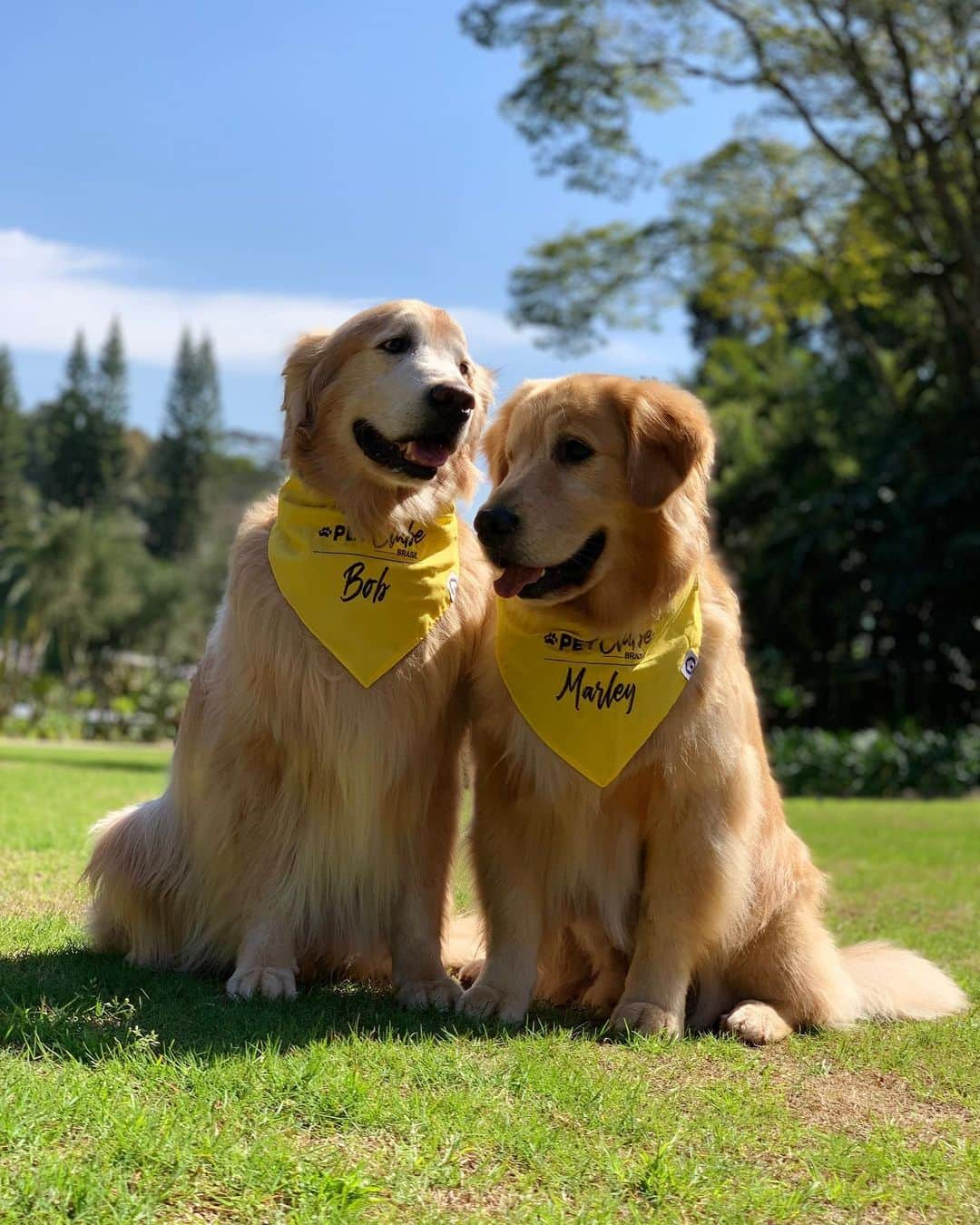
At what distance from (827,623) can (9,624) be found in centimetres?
1509

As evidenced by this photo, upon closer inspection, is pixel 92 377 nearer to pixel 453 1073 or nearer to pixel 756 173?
pixel 756 173

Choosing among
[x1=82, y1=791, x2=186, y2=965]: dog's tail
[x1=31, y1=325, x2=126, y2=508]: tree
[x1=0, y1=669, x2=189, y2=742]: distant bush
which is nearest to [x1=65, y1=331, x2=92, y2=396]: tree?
[x1=31, y1=325, x2=126, y2=508]: tree

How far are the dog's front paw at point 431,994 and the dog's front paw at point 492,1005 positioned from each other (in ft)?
0.22

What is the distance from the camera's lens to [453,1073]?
2980 millimetres

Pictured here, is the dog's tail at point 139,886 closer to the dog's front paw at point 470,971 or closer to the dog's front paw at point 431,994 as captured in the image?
the dog's front paw at point 431,994

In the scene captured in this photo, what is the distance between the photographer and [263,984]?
12.1ft

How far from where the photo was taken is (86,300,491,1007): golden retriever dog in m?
3.79

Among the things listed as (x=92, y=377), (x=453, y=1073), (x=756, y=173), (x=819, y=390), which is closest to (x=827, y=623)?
(x=819, y=390)

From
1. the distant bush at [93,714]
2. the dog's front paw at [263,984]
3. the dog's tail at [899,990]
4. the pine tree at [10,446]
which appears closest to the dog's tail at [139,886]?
the dog's front paw at [263,984]


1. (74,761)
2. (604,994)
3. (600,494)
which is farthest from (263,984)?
(74,761)

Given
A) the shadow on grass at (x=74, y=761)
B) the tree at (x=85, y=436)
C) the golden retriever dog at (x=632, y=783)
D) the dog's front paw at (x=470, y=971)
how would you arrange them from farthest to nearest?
1. the tree at (x=85, y=436)
2. the shadow on grass at (x=74, y=761)
3. the dog's front paw at (x=470, y=971)
4. the golden retriever dog at (x=632, y=783)

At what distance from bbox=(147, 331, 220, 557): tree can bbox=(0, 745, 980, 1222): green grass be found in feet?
218

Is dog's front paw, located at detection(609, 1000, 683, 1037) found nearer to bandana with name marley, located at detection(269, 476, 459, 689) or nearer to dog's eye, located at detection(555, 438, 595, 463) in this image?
bandana with name marley, located at detection(269, 476, 459, 689)

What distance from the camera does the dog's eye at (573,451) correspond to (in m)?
3.79
